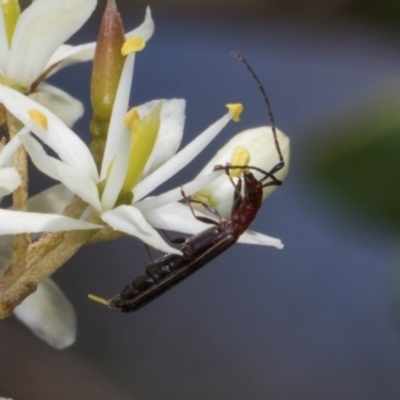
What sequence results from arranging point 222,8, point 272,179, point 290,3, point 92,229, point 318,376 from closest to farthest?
point 92,229 → point 272,179 → point 290,3 → point 222,8 → point 318,376

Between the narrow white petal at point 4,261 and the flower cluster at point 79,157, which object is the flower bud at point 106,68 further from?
the narrow white petal at point 4,261

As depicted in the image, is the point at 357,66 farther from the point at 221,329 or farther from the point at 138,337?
the point at 138,337

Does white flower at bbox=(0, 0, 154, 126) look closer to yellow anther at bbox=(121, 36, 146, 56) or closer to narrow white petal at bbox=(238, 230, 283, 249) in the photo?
yellow anther at bbox=(121, 36, 146, 56)

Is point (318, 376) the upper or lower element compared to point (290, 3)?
lower

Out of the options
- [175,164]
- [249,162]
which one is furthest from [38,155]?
[249,162]

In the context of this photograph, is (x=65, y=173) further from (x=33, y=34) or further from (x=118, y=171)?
(x=33, y=34)

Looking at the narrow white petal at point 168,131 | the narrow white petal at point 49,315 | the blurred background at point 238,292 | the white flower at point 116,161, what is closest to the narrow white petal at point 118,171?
the white flower at point 116,161

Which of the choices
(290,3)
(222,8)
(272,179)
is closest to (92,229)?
(272,179)
